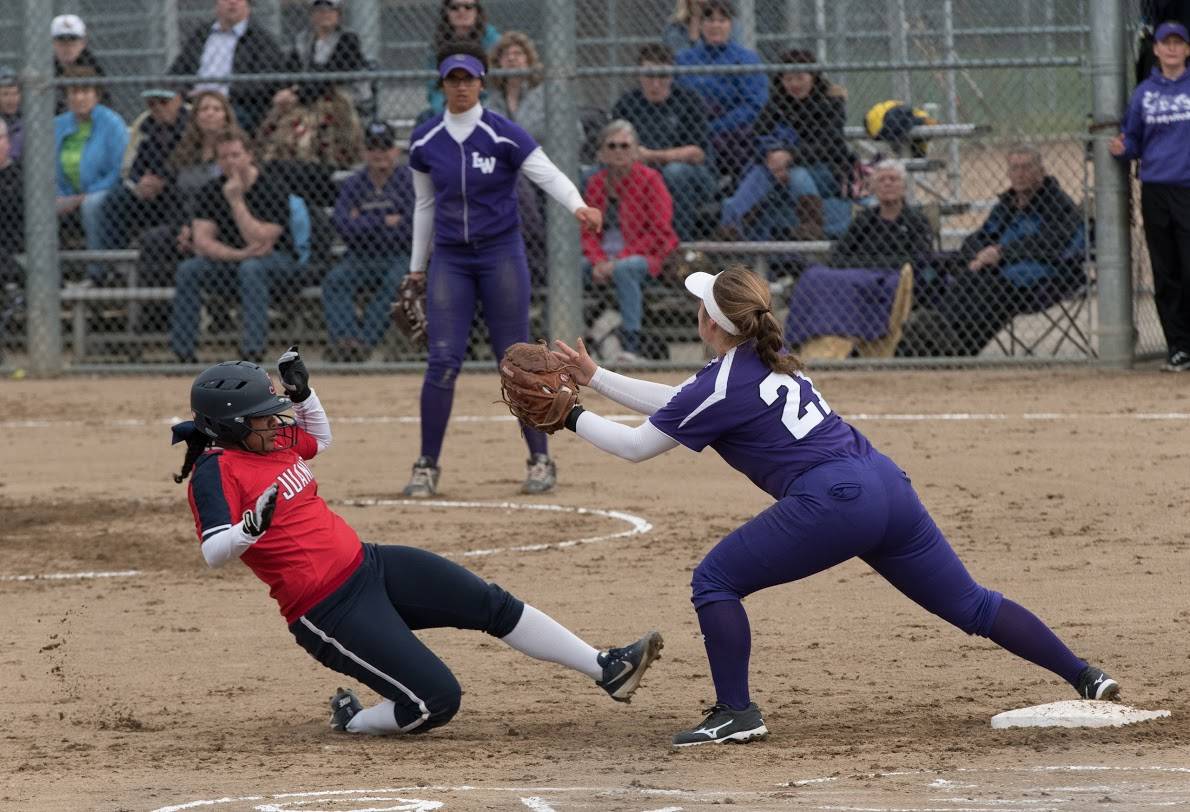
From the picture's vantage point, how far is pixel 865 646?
673 centimetres

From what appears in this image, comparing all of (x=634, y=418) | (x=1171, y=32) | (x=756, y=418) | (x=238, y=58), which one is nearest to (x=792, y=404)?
(x=756, y=418)

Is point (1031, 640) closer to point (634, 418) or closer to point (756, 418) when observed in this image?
point (756, 418)

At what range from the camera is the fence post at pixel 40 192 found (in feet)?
48.0

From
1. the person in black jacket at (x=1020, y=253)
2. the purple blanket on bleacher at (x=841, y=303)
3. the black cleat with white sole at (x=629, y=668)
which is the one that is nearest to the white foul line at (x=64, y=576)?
the black cleat with white sole at (x=629, y=668)

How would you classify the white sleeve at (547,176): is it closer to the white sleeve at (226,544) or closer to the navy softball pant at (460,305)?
the navy softball pant at (460,305)

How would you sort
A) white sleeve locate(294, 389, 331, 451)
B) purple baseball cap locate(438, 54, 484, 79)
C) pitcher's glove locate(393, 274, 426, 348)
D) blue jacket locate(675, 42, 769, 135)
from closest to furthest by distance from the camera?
1. white sleeve locate(294, 389, 331, 451)
2. purple baseball cap locate(438, 54, 484, 79)
3. pitcher's glove locate(393, 274, 426, 348)
4. blue jacket locate(675, 42, 769, 135)

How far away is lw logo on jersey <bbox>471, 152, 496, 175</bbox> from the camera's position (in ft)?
32.5

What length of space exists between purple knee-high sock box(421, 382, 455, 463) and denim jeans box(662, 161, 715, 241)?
4426 millimetres

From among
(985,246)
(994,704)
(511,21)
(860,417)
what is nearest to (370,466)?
(860,417)

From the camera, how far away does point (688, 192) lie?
14031 millimetres

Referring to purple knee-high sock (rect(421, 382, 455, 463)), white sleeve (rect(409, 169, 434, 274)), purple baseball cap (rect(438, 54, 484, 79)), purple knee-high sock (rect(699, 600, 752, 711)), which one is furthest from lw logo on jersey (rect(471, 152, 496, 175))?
purple knee-high sock (rect(699, 600, 752, 711))

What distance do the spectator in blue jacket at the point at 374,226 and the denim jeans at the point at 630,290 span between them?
4.59ft

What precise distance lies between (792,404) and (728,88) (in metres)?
9.10

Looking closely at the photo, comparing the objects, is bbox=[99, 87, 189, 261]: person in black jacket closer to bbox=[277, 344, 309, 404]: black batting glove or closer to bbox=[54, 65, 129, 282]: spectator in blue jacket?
bbox=[54, 65, 129, 282]: spectator in blue jacket
